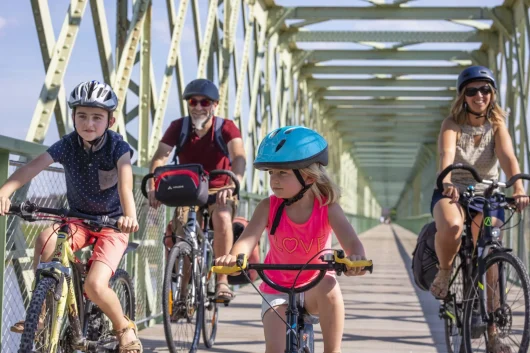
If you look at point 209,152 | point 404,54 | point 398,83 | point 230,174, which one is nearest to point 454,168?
point 230,174

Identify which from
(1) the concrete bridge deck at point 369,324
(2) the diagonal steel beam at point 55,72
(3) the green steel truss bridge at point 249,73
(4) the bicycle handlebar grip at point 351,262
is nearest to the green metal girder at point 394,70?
(3) the green steel truss bridge at point 249,73

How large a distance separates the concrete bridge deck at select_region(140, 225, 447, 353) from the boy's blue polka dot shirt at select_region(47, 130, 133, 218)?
1739 millimetres

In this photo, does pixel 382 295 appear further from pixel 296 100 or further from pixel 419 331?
pixel 296 100

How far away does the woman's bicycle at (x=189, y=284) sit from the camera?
4875mm

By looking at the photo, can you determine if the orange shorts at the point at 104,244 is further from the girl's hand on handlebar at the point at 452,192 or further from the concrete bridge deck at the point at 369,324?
the concrete bridge deck at the point at 369,324

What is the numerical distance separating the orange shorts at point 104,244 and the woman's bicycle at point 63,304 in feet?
0.18

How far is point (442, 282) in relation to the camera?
4941 millimetres

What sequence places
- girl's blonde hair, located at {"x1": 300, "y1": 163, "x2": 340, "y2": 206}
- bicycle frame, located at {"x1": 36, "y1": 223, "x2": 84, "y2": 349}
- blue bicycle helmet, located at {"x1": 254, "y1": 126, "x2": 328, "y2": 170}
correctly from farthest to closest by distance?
bicycle frame, located at {"x1": 36, "y1": 223, "x2": 84, "y2": 349} < girl's blonde hair, located at {"x1": 300, "y1": 163, "x2": 340, "y2": 206} < blue bicycle helmet, located at {"x1": 254, "y1": 126, "x2": 328, "y2": 170}

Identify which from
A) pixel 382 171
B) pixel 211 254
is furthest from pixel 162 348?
pixel 382 171

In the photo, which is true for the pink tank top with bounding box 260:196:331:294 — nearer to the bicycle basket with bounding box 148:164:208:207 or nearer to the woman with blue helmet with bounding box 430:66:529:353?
the woman with blue helmet with bounding box 430:66:529:353

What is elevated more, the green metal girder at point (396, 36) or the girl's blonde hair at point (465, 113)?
the green metal girder at point (396, 36)

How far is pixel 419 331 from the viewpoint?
6.99 metres

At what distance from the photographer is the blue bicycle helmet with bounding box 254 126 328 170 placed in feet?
9.68

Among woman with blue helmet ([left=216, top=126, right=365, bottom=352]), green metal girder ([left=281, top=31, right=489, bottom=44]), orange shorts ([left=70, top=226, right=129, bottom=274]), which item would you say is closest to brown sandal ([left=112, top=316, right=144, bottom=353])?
orange shorts ([left=70, top=226, right=129, bottom=274])
